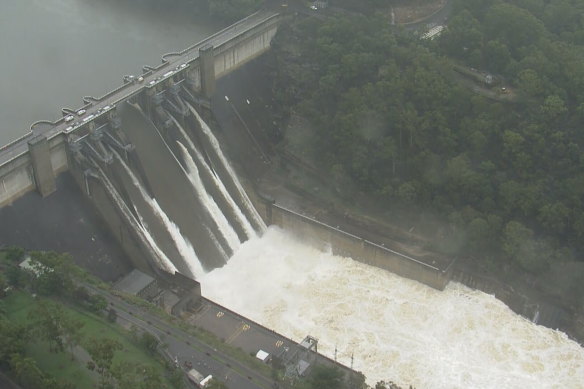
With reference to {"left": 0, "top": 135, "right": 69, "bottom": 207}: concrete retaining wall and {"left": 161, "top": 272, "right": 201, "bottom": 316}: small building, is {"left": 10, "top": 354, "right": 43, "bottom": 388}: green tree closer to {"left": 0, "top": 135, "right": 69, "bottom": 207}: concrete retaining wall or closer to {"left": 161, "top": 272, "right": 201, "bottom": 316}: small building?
{"left": 161, "top": 272, "right": 201, "bottom": 316}: small building

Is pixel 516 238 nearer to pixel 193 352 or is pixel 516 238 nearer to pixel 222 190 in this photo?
pixel 222 190

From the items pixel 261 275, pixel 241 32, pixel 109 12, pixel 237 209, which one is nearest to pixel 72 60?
pixel 109 12

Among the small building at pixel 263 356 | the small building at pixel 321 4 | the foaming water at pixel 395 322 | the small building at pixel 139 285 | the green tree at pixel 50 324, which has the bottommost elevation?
the foaming water at pixel 395 322

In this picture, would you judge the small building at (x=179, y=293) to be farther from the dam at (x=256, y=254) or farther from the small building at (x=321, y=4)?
the small building at (x=321, y=4)

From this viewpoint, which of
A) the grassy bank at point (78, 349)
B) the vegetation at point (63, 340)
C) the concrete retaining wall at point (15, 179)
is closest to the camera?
the vegetation at point (63, 340)

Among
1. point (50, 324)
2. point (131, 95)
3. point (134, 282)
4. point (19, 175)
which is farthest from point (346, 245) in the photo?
point (50, 324)

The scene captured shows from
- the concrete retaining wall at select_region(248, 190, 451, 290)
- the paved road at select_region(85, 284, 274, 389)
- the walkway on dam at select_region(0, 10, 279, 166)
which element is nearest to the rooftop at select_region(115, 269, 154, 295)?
the paved road at select_region(85, 284, 274, 389)

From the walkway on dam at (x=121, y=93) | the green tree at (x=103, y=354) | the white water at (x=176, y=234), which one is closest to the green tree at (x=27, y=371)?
the green tree at (x=103, y=354)
